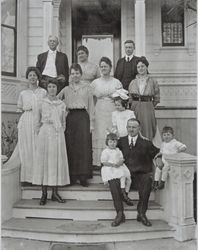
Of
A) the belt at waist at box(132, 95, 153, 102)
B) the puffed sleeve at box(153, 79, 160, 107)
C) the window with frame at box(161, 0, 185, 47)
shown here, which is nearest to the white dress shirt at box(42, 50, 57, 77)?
the belt at waist at box(132, 95, 153, 102)

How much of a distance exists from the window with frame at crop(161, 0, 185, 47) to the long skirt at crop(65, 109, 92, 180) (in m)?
2.52

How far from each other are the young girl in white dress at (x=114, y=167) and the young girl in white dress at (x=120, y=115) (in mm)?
295

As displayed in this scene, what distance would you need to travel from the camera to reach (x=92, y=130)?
3500mm

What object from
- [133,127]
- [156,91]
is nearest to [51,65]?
[156,91]

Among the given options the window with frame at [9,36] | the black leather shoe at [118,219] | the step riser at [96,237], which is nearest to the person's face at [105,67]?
the black leather shoe at [118,219]

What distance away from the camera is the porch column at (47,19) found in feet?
16.4

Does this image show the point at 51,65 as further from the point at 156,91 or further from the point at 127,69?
the point at 156,91

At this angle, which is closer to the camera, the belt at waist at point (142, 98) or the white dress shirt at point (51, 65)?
the belt at waist at point (142, 98)

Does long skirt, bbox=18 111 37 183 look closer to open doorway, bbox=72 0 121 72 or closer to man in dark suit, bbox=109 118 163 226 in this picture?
man in dark suit, bbox=109 118 163 226

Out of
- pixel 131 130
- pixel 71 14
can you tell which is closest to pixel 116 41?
pixel 71 14

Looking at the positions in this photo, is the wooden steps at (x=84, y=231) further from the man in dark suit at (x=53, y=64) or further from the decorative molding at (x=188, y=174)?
the man in dark suit at (x=53, y=64)

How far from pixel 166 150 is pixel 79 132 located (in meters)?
0.88

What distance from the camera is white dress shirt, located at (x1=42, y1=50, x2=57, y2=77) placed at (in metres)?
3.89

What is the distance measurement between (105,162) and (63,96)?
0.85 metres
